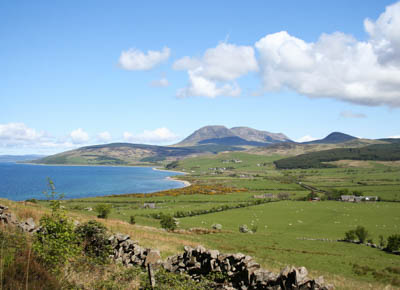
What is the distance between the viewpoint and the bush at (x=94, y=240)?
20.2 m

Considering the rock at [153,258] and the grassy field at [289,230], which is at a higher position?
the rock at [153,258]

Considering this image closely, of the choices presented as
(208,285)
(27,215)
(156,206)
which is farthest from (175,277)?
(156,206)

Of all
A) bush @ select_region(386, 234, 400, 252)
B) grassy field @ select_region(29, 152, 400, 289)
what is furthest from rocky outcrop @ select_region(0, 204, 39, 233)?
bush @ select_region(386, 234, 400, 252)

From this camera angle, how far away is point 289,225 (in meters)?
114

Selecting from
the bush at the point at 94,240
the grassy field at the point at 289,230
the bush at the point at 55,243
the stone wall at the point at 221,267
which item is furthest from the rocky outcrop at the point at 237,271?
the grassy field at the point at 289,230

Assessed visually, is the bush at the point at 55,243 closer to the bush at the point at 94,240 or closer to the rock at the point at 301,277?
the bush at the point at 94,240

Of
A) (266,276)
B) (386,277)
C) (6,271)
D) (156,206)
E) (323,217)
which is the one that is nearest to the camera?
(6,271)

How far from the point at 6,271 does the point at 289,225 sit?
383 feet

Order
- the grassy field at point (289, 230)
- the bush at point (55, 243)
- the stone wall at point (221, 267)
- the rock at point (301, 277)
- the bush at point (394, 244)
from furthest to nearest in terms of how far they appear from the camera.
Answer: the bush at point (394, 244)
the grassy field at point (289, 230)
the stone wall at point (221, 267)
the rock at point (301, 277)
the bush at point (55, 243)

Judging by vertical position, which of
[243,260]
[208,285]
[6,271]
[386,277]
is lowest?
[386,277]

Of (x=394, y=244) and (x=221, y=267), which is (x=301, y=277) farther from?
(x=394, y=244)

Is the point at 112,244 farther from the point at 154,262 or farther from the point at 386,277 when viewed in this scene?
the point at 386,277

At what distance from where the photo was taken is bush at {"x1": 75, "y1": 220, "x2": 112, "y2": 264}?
2017 cm

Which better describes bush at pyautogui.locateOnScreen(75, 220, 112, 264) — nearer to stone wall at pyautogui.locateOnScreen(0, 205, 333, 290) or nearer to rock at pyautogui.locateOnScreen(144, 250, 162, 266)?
stone wall at pyautogui.locateOnScreen(0, 205, 333, 290)
